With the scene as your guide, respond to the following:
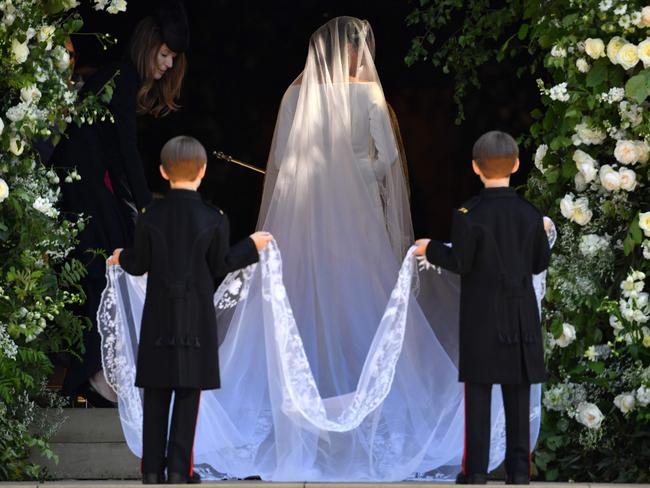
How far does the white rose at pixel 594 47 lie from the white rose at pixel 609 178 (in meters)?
0.46

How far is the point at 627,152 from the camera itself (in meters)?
5.66

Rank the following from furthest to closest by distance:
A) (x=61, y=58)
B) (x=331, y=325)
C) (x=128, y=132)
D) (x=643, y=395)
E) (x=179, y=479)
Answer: (x=128, y=132) → (x=331, y=325) → (x=61, y=58) → (x=643, y=395) → (x=179, y=479)

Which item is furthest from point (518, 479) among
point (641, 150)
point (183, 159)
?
point (183, 159)

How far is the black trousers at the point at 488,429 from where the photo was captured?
4961 millimetres

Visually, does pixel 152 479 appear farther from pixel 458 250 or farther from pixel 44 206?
pixel 44 206

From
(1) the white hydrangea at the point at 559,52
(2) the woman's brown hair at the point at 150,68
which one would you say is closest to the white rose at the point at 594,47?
(1) the white hydrangea at the point at 559,52

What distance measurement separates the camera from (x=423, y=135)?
9.71 meters

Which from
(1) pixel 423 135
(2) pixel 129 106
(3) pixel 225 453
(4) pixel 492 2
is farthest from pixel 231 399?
(1) pixel 423 135

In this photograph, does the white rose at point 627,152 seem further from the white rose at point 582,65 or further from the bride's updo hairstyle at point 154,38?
the bride's updo hairstyle at point 154,38

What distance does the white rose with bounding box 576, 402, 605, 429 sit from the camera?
557cm

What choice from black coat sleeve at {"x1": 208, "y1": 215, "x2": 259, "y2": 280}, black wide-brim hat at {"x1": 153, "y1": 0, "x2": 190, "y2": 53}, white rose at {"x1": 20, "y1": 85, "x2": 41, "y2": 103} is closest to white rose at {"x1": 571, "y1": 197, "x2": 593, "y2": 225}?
black coat sleeve at {"x1": 208, "y1": 215, "x2": 259, "y2": 280}

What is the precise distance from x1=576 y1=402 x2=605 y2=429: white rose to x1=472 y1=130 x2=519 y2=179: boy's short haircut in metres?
1.12

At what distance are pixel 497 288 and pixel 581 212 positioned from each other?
0.96 metres

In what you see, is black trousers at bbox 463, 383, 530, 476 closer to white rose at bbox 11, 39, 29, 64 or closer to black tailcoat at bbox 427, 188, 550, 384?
black tailcoat at bbox 427, 188, 550, 384
